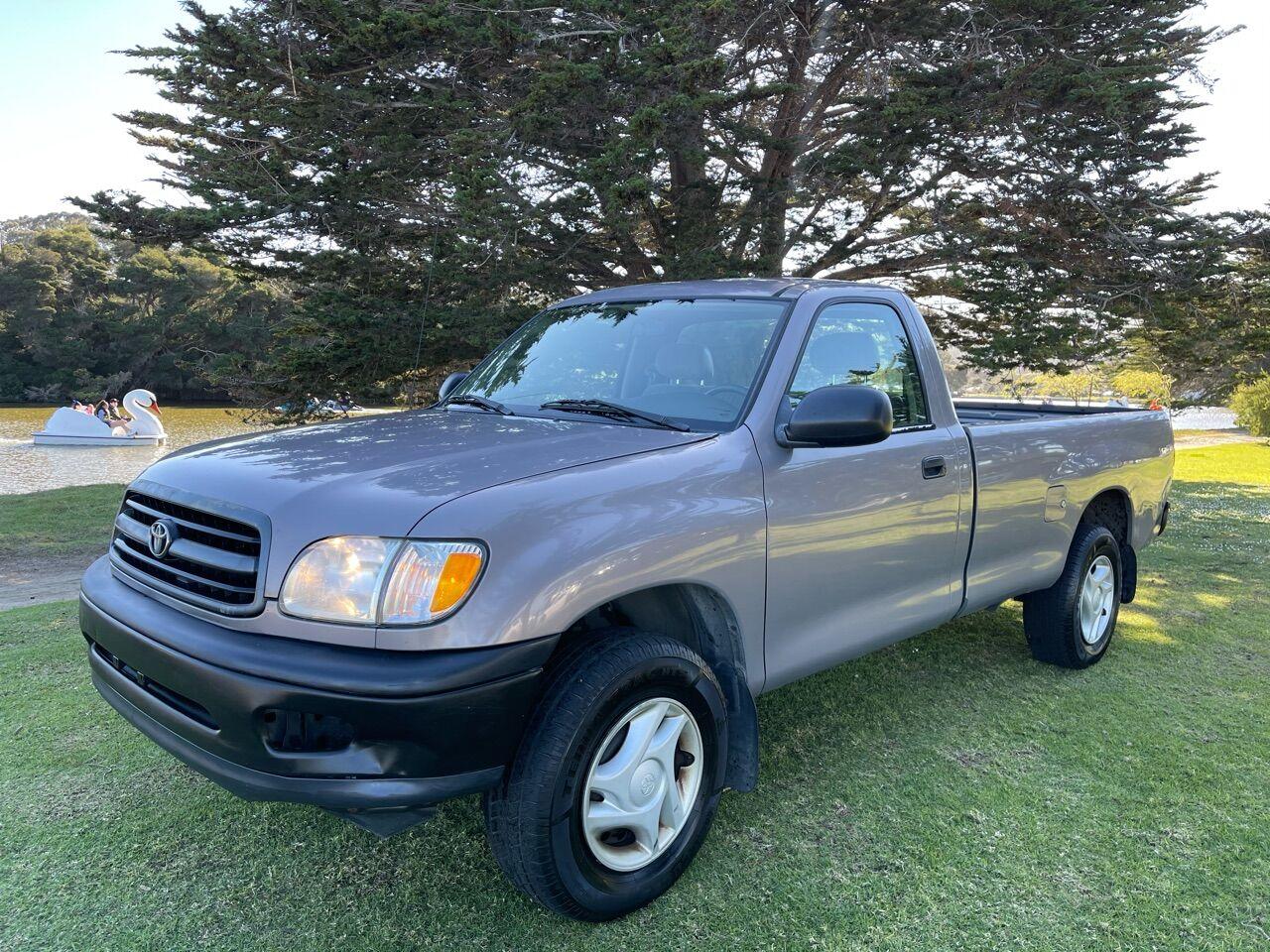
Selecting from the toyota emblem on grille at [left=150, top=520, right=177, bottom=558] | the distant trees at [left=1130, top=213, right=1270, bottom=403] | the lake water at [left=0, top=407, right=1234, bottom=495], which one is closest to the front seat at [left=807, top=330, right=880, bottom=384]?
the toyota emblem on grille at [left=150, top=520, right=177, bottom=558]

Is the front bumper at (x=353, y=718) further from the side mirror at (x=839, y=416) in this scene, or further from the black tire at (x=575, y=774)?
the side mirror at (x=839, y=416)

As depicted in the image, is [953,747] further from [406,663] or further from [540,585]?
[406,663]

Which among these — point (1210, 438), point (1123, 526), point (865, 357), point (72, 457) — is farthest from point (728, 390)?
point (1210, 438)

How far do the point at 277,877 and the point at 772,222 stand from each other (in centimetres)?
1011

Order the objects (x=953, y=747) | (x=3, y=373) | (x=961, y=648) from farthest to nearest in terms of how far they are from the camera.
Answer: (x=3, y=373) → (x=961, y=648) → (x=953, y=747)

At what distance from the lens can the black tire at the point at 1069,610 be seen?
457 centimetres

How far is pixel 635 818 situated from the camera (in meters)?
2.50

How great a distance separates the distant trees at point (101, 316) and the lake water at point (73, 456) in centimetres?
771

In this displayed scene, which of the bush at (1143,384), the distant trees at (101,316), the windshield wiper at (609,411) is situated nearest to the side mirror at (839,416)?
the windshield wiper at (609,411)

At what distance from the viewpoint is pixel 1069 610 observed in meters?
4.57

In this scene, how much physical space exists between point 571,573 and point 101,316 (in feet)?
212

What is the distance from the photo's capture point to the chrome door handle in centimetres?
351

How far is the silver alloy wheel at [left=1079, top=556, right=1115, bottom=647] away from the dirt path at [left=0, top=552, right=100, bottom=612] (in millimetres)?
7204

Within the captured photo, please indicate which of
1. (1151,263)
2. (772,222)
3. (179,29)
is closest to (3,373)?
(179,29)
